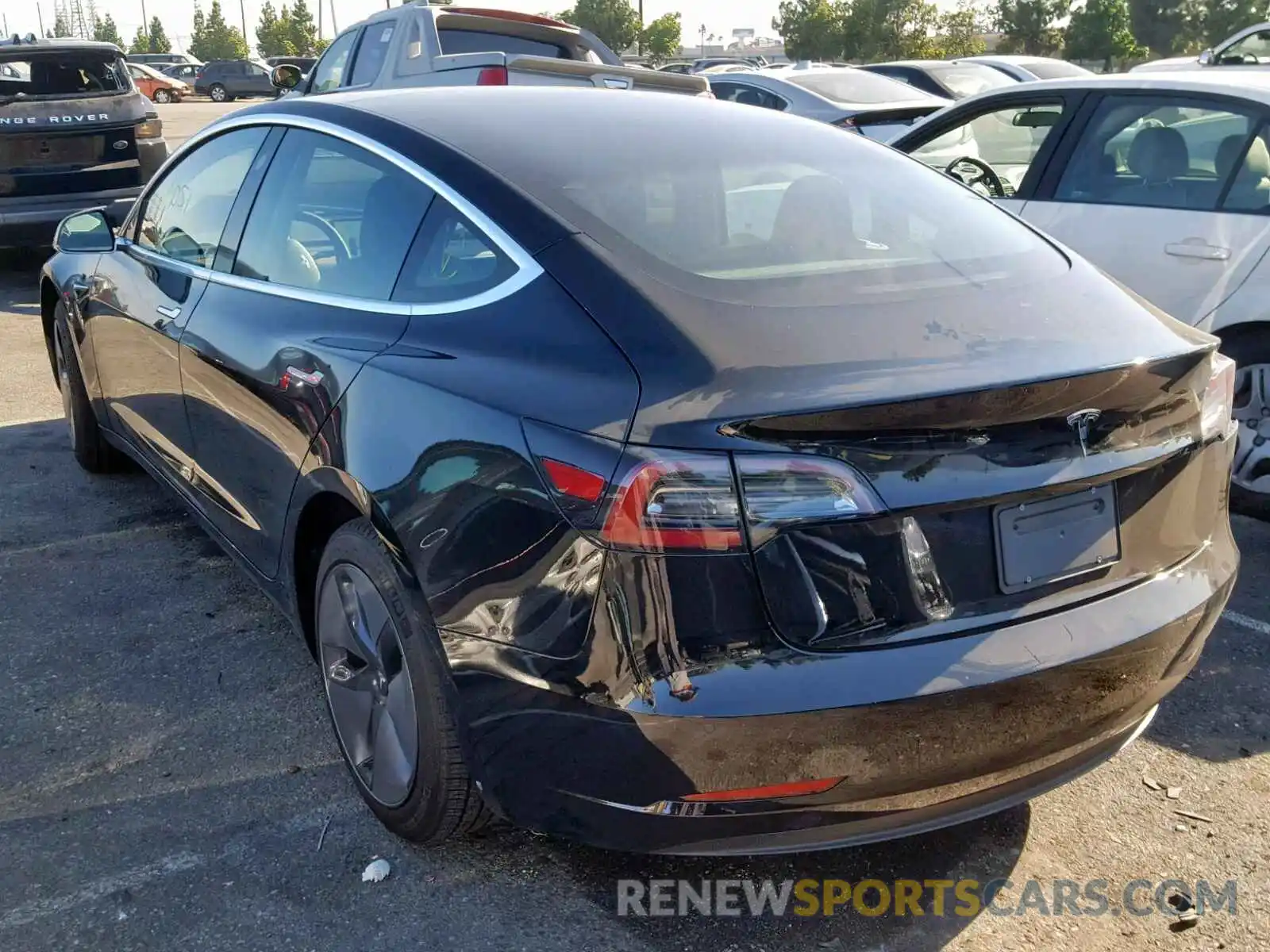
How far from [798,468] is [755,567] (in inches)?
7.0

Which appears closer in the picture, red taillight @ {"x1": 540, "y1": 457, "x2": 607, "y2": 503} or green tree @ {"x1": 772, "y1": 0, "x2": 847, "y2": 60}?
red taillight @ {"x1": 540, "y1": 457, "x2": 607, "y2": 503}

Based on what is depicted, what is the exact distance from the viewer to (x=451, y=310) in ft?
8.43

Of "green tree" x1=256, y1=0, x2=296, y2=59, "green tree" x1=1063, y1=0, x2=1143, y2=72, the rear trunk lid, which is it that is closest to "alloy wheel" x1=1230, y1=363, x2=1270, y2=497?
the rear trunk lid

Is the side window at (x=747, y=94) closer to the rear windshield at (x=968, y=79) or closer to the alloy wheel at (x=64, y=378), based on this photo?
the rear windshield at (x=968, y=79)

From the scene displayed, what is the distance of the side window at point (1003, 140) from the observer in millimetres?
5387

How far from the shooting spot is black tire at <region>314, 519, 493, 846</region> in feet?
8.09

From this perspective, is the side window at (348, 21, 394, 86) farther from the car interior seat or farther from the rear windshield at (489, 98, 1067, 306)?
the rear windshield at (489, 98, 1067, 306)

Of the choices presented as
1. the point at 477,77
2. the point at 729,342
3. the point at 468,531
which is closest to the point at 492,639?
the point at 468,531

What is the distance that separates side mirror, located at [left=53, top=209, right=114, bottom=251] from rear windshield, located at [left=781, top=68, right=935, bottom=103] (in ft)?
25.2

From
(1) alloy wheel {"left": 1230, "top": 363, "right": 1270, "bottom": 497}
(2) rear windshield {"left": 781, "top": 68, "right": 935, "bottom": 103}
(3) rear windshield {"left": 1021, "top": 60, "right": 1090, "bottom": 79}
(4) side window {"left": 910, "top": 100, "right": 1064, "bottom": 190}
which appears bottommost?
(1) alloy wheel {"left": 1230, "top": 363, "right": 1270, "bottom": 497}

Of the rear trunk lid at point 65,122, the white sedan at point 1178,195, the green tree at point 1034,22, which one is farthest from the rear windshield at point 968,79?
the green tree at point 1034,22

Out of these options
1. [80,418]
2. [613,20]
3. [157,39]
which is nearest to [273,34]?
[157,39]

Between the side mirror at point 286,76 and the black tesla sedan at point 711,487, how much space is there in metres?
8.56

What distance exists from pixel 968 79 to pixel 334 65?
7.32m
